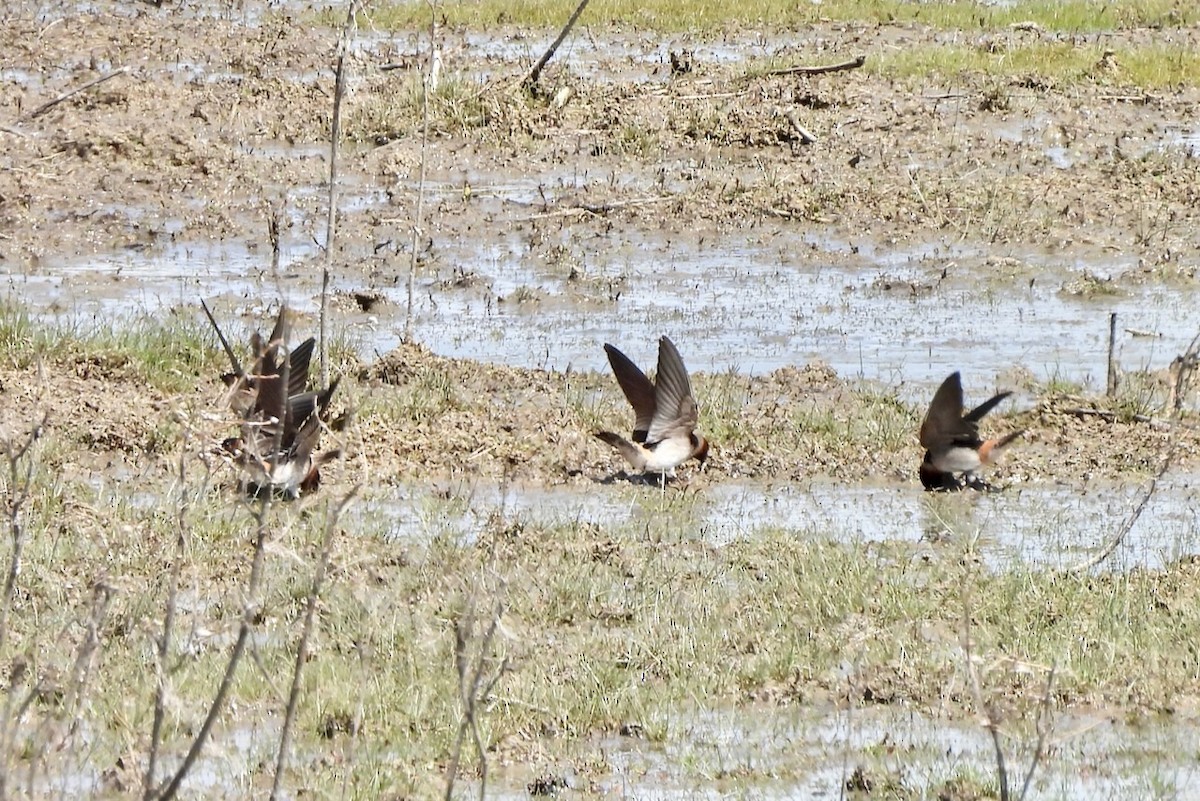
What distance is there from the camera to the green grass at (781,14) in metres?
19.5

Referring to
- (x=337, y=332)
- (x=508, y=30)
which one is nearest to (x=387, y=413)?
(x=337, y=332)

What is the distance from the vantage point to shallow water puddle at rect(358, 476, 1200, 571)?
776cm

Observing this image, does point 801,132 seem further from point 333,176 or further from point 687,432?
point 687,432

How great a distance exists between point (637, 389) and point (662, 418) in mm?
217

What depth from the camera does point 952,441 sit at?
8367mm

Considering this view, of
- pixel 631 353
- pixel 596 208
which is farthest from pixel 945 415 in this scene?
pixel 596 208

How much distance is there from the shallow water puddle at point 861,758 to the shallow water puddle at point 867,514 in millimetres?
1740

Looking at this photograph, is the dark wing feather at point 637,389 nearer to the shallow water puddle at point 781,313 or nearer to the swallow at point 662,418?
the swallow at point 662,418

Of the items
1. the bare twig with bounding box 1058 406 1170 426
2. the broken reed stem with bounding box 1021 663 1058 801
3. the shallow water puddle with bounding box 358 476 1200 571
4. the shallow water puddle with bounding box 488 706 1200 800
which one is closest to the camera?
the broken reed stem with bounding box 1021 663 1058 801

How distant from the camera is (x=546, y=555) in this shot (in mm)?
7336

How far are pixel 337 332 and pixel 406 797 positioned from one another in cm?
584

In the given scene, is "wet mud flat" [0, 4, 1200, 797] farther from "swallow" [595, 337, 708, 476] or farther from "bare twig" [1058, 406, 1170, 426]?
"swallow" [595, 337, 708, 476]

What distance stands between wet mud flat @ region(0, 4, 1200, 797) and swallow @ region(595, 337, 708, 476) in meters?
0.16

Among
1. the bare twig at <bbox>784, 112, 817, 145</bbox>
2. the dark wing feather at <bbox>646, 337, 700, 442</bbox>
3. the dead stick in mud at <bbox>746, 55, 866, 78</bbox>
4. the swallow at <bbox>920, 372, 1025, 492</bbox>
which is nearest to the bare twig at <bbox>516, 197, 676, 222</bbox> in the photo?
the bare twig at <bbox>784, 112, 817, 145</bbox>
